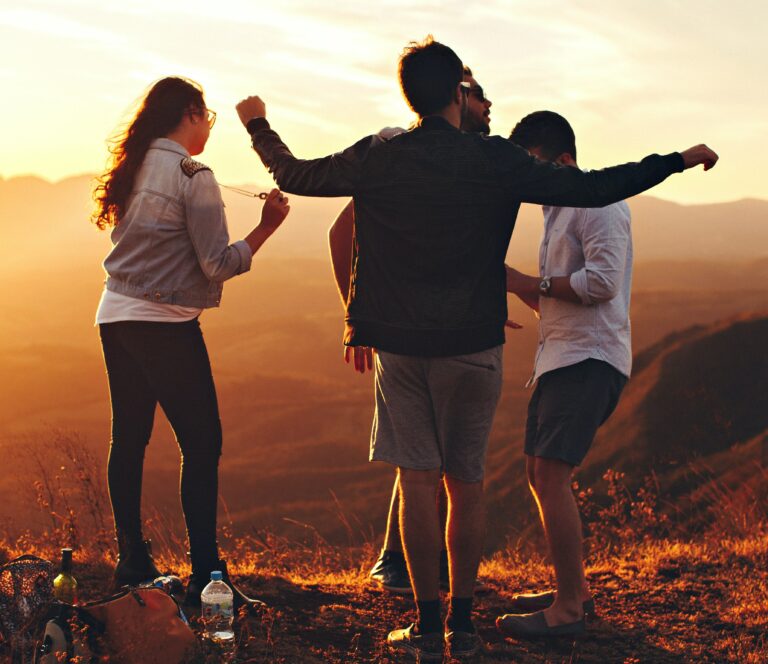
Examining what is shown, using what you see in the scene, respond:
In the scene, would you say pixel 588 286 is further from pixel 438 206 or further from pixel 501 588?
pixel 501 588

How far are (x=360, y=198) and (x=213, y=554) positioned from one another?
62.3 inches

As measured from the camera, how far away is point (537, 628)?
13.7 feet

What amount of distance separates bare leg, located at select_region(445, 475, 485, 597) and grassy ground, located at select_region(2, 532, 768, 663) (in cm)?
43

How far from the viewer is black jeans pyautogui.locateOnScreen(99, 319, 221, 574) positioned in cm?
388

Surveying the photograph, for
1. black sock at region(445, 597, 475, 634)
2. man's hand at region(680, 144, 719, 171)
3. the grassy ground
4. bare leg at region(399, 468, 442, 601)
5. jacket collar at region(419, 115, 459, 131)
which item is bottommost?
the grassy ground

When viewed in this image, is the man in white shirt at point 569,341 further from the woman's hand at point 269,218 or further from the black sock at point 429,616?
the woman's hand at point 269,218

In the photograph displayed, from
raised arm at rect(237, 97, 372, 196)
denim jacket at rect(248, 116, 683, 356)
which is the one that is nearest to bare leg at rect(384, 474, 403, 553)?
denim jacket at rect(248, 116, 683, 356)

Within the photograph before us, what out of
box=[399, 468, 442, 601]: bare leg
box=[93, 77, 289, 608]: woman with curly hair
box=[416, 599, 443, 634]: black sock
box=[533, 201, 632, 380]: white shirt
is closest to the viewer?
box=[399, 468, 442, 601]: bare leg

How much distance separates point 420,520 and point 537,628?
925mm

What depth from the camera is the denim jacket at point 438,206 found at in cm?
343

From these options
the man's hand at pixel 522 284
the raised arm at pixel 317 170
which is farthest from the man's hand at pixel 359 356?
the raised arm at pixel 317 170

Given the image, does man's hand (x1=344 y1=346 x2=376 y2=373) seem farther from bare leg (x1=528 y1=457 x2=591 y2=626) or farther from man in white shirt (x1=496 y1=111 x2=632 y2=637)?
bare leg (x1=528 y1=457 x2=591 y2=626)

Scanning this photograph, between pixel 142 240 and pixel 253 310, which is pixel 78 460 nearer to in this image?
pixel 142 240

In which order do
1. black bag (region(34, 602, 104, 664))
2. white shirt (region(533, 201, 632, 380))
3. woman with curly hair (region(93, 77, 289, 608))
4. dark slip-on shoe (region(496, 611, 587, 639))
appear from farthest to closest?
dark slip-on shoe (region(496, 611, 587, 639))
white shirt (region(533, 201, 632, 380))
woman with curly hair (region(93, 77, 289, 608))
black bag (region(34, 602, 104, 664))
